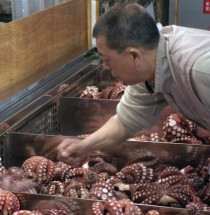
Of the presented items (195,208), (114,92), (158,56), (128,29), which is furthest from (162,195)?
(114,92)

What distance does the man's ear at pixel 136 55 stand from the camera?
182 centimetres

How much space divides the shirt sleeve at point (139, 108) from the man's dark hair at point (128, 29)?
37 centimetres

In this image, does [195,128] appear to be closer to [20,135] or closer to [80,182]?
[80,182]

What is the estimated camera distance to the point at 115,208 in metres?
1.91

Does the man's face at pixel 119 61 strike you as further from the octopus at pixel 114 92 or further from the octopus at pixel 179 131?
the octopus at pixel 114 92

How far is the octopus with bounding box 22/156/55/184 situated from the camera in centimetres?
234

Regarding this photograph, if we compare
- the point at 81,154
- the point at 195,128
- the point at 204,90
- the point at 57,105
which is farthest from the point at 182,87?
the point at 57,105

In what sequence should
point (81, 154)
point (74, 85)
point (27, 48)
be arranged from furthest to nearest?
1. point (74, 85)
2. point (27, 48)
3. point (81, 154)

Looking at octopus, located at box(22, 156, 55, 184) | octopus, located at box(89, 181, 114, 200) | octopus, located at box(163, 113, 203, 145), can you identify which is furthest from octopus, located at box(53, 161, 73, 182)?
octopus, located at box(163, 113, 203, 145)

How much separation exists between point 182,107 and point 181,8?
4036 mm

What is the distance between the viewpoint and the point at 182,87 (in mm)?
1876

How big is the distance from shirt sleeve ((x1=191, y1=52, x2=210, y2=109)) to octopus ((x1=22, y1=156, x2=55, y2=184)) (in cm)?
85

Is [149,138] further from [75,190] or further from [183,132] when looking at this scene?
[75,190]

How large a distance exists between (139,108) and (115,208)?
489 millimetres
